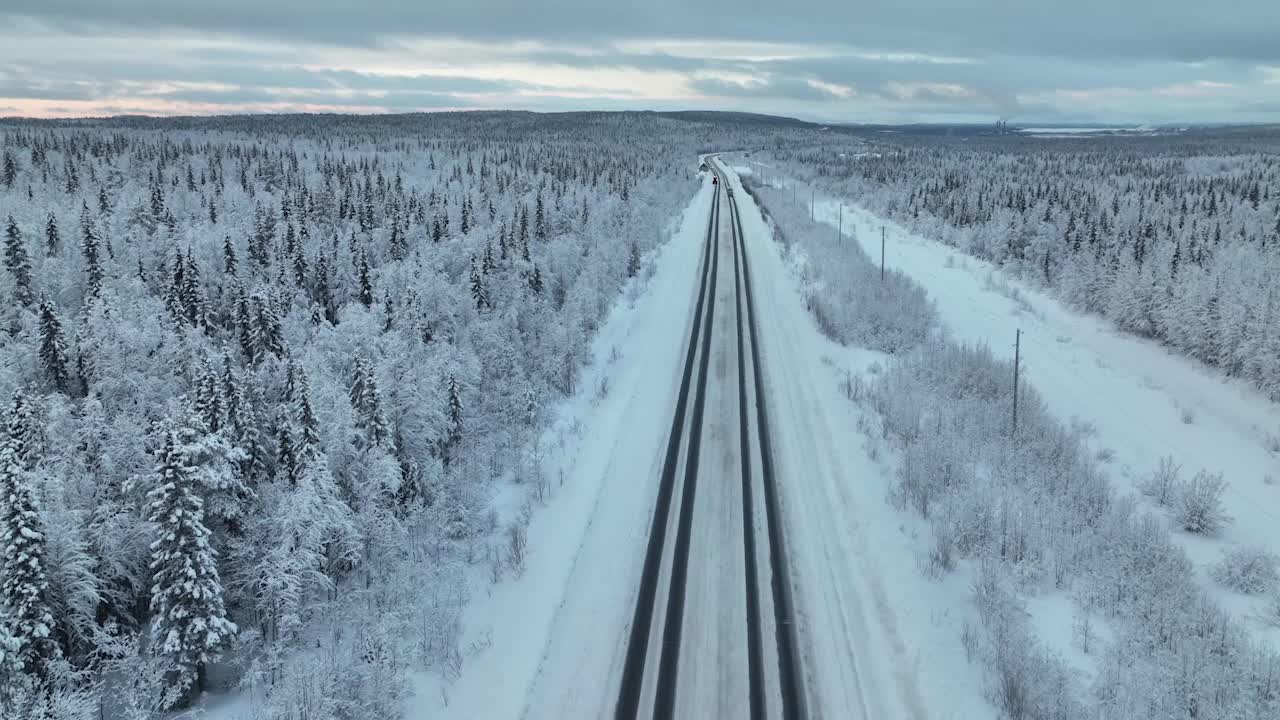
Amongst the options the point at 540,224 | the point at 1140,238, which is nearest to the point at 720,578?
the point at 540,224

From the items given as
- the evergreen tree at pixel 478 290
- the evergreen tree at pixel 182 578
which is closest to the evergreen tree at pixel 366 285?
the evergreen tree at pixel 478 290

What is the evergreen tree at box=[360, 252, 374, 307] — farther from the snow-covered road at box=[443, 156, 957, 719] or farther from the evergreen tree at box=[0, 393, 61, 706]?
the evergreen tree at box=[0, 393, 61, 706]

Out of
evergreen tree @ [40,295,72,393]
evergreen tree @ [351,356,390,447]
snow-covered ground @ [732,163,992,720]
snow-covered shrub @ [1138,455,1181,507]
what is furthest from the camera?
evergreen tree @ [40,295,72,393]

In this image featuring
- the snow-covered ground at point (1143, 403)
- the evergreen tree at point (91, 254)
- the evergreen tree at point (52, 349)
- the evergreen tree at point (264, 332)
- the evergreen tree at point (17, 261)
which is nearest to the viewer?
the snow-covered ground at point (1143, 403)

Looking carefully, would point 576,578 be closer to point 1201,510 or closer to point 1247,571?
point 1247,571

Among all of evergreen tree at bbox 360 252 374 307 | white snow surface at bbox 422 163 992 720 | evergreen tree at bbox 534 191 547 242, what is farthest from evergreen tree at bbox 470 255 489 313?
evergreen tree at bbox 534 191 547 242

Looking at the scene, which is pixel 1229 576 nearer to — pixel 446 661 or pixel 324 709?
pixel 446 661

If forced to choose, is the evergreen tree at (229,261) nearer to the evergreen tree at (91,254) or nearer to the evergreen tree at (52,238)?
the evergreen tree at (91,254)

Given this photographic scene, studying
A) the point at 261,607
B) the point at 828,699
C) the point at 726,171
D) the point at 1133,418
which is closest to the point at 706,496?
the point at 828,699
